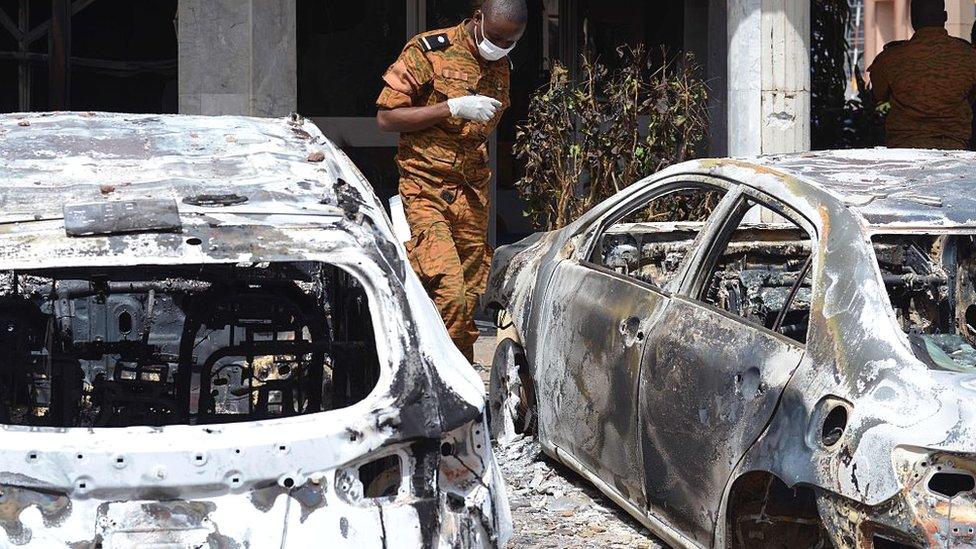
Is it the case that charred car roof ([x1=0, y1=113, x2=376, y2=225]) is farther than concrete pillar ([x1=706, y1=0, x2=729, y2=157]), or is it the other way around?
concrete pillar ([x1=706, y1=0, x2=729, y2=157])

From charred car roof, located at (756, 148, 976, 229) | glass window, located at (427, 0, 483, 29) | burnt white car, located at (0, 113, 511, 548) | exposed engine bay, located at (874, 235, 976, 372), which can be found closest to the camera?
burnt white car, located at (0, 113, 511, 548)

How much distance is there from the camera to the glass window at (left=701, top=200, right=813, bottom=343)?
15.9 feet

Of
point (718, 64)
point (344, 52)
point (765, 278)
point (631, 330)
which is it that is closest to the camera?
point (631, 330)

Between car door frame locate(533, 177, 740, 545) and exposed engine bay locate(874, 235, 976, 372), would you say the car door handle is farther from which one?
exposed engine bay locate(874, 235, 976, 372)

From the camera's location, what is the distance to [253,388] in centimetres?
472

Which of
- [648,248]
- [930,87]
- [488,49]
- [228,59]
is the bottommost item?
[648,248]

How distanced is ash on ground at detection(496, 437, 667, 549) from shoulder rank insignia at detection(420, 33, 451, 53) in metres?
1.95

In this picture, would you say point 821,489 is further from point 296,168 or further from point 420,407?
point 296,168

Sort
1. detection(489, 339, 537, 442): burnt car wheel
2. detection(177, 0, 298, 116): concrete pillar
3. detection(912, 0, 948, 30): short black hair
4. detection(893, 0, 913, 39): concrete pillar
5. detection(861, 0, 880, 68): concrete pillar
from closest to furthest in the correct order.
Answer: detection(489, 339, 537, 442): burnt car wheel → detection(177, 0, 298, 116): concrete pillar → detection(912, 0, 948, 30): short black hair → detection(893, 0, 913, 39): concrete pillar → detection(861, 0, 880, 68): concrete pillar

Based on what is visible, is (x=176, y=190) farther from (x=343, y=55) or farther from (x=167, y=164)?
(x=343, y=55)

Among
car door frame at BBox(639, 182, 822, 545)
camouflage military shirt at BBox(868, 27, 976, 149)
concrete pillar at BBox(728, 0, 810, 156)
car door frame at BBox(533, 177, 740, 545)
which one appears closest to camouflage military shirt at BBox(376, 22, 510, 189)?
car door frame at BBox(533, 177, 740, 545)

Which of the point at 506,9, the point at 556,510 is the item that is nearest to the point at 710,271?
the point at 556,510

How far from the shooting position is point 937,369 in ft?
12.7

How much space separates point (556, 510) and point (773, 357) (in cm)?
169
